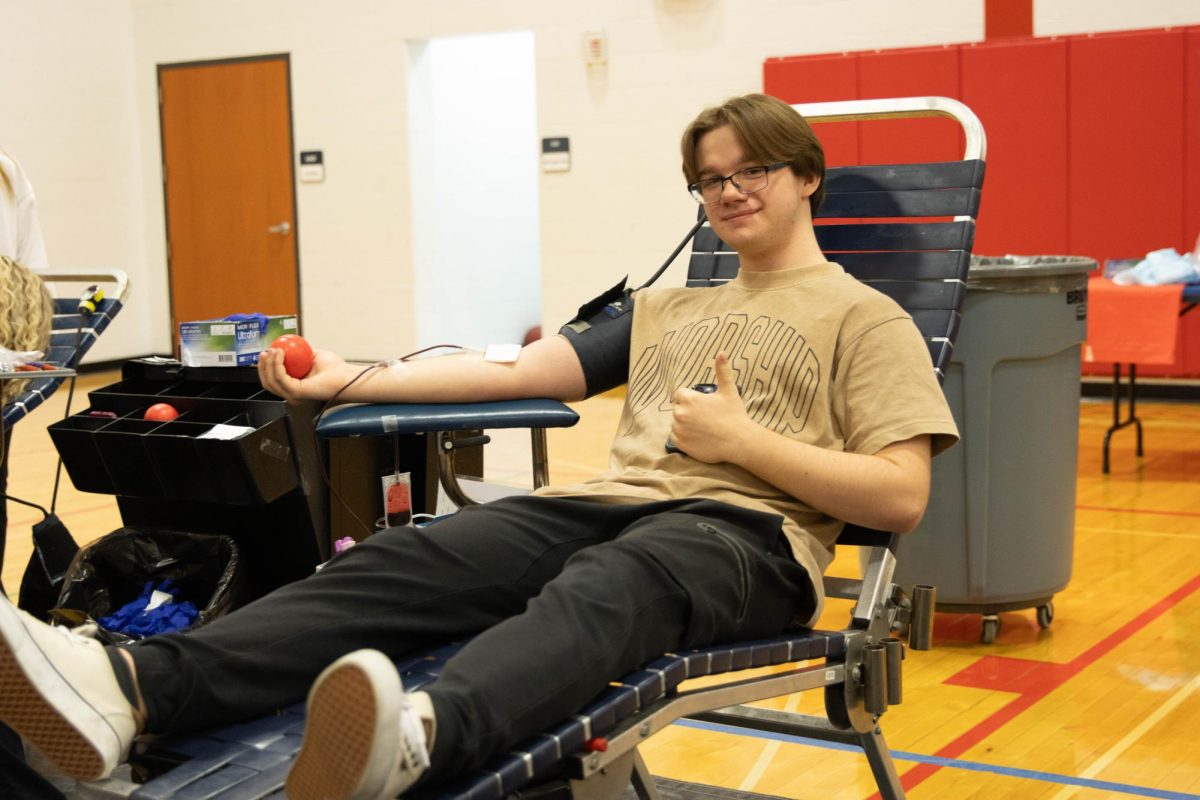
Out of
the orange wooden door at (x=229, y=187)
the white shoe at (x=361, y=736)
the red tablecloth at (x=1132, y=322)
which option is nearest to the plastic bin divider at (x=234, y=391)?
the white shoe at (x=361, y=736)

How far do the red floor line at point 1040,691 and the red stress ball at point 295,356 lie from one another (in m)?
1.17

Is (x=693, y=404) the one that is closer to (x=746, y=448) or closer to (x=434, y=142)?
(x=746, y=448)

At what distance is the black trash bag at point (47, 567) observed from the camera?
253 centimetres

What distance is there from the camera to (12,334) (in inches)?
104

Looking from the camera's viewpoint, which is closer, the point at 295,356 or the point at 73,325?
the point at 295,356

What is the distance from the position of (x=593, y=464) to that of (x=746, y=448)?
143 inches

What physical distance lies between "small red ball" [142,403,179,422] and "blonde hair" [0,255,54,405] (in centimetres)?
38

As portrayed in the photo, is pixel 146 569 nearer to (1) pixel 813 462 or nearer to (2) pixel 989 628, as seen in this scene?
(1) pixel 813 462

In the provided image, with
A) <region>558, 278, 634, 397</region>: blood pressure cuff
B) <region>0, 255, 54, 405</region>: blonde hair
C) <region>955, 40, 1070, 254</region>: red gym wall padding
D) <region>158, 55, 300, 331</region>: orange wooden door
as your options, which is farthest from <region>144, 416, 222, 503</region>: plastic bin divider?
<region>158, 55, 300, 331</region>: orange wooden door

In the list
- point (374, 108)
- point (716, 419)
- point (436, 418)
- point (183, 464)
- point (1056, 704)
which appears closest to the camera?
point (716, 419)

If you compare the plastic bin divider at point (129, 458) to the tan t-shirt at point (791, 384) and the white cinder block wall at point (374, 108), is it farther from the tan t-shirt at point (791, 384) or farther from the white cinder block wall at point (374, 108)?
the white cinder block wall at point (374, 108)

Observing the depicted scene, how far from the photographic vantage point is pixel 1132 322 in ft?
15.4

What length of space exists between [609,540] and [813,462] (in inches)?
11.5

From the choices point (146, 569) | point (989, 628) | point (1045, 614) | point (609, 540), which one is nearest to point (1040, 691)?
point (989, 628)
